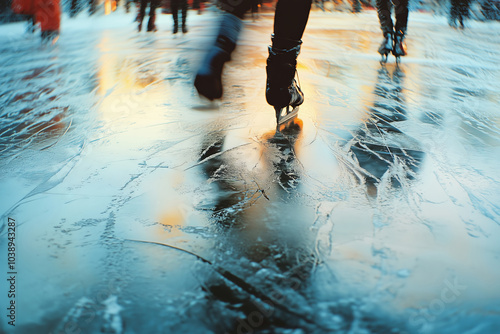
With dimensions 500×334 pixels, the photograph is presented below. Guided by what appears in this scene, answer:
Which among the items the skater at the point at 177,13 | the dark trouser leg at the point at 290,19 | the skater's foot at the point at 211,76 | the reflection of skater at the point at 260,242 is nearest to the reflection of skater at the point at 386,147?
the reflection of skater at the point at 260,242

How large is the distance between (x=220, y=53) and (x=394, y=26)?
1995 mm

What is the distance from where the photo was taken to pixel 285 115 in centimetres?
200

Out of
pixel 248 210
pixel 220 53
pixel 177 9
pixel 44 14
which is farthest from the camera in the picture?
pixel 177 9

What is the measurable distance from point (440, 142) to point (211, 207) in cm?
108

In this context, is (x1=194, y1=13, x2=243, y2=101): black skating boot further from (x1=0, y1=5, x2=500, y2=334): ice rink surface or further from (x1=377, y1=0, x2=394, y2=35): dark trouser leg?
(x1=377, y1=0, x2=394, y2=35): dark trouser leg

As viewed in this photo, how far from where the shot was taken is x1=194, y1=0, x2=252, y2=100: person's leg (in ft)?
6.42

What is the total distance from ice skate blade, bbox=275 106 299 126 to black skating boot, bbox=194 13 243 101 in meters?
0.31

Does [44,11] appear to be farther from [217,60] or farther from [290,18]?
[290,18]

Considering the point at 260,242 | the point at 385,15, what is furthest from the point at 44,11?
the point at 260,242

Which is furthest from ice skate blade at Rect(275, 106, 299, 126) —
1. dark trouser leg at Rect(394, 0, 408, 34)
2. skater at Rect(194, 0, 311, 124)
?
dark trouser leg at Rect(394, 0, 408, 34)

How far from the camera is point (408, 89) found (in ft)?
8.96

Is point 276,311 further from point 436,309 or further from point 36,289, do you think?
point 36,289

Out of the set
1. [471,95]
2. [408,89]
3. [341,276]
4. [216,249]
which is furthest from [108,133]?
[471,95]

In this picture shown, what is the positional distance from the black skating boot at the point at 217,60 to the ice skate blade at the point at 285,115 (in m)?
0.31
